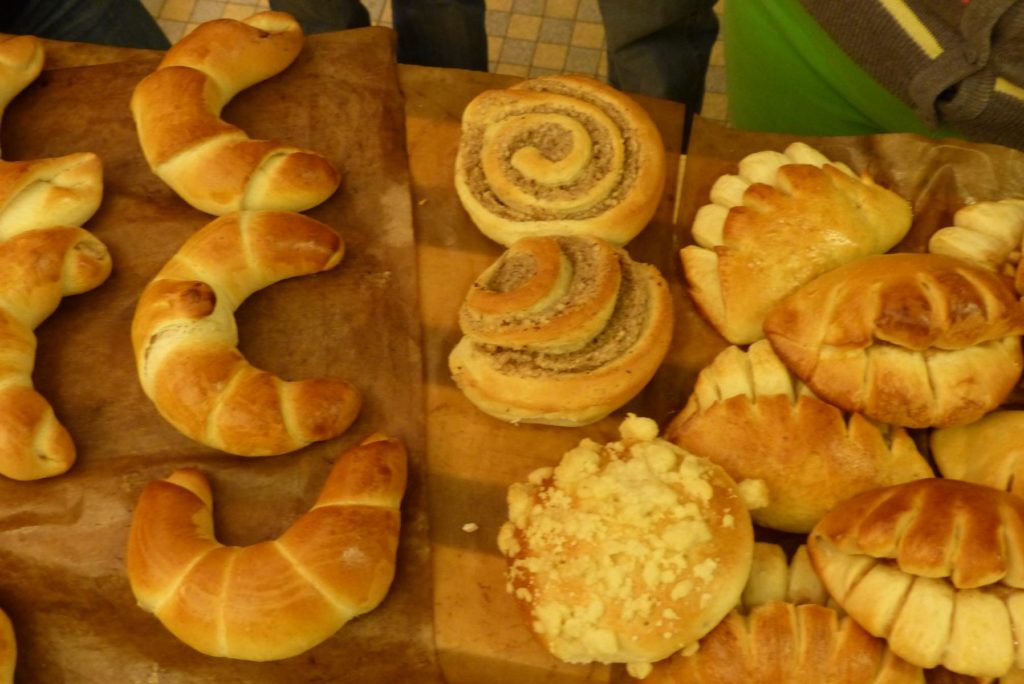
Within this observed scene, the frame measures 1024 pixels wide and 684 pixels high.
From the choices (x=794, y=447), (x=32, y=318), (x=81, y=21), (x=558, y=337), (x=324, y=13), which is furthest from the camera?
(x=324, y=13)

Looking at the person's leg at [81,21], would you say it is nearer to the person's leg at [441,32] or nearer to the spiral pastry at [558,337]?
the person's leg at [441,32]

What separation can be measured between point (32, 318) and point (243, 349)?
38 cm

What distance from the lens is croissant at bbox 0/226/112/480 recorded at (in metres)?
1.54

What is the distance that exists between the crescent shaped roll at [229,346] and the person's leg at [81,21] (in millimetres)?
959

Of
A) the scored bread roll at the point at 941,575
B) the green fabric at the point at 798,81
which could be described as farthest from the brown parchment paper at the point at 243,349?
the green fabric at the point at 798,81

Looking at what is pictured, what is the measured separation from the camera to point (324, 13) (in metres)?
2.63

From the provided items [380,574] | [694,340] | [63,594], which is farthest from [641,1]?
[63,594]

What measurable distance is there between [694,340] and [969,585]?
649mm

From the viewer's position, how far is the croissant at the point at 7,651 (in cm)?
145

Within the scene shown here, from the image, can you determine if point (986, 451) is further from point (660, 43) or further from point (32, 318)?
point (32, 318)

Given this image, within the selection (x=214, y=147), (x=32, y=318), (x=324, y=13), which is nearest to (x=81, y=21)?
(x=324, y=13)

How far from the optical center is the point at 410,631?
1488mm

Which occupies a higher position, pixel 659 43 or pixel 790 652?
pixel 659 43

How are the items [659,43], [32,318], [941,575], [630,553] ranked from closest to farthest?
→ [941,575], [630,553], [32,318], [659,43]
